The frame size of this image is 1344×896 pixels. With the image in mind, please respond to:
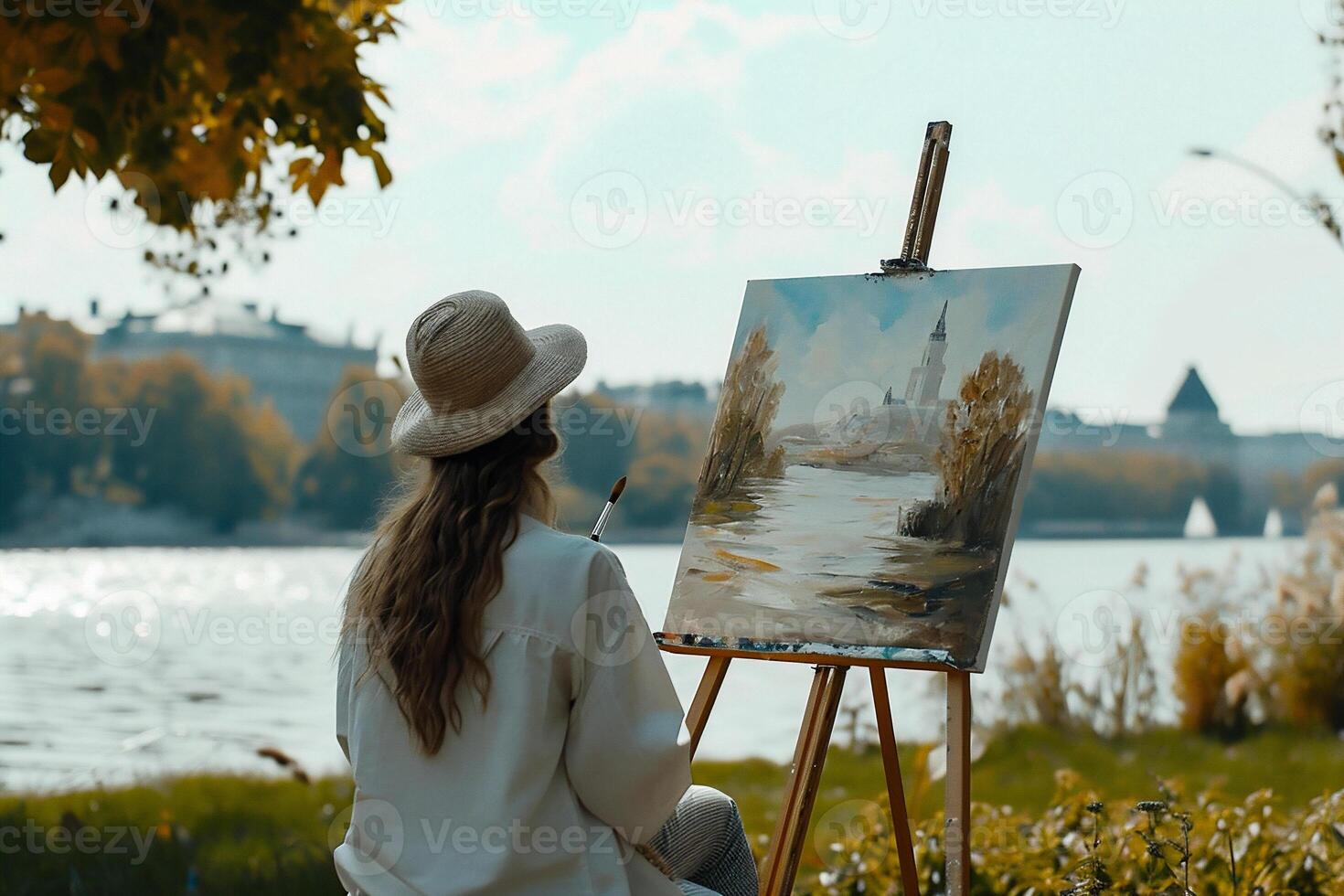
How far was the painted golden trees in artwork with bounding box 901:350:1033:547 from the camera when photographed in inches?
87.6

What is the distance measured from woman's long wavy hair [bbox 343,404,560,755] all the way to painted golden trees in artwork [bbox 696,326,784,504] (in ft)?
2.86

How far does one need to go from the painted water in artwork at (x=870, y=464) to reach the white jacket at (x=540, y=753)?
2.56ft

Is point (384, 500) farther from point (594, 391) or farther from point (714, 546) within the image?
point (594, 391)

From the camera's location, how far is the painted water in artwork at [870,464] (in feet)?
7.32

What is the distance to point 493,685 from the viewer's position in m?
1.53

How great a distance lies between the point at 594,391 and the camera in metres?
6.13

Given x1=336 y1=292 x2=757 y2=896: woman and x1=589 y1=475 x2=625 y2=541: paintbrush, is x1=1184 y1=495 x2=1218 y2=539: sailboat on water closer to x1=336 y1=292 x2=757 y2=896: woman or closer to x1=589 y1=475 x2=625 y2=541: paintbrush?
x1=589 y1=475 x2=625 y2=541: paintbrush

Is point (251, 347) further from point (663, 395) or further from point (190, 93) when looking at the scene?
point (190, 93)

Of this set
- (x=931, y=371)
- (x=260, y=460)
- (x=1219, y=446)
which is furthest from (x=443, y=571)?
(x=260, y=460)

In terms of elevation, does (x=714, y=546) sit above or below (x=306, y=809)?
above

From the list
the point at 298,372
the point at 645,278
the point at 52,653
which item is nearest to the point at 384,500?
the point at 645,278

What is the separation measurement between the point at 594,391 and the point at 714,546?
12.2 ft

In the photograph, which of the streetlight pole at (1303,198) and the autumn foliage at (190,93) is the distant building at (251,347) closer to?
the autumn foliage at (190,93)

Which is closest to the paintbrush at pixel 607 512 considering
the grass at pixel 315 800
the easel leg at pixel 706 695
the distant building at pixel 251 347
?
the easel leg at pixel 706 695
